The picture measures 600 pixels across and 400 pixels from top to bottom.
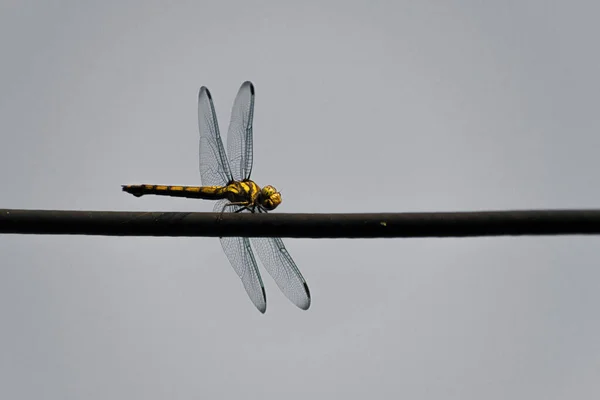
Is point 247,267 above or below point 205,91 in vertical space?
below

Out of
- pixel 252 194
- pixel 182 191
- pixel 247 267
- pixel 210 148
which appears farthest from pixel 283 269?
pixel 210 148

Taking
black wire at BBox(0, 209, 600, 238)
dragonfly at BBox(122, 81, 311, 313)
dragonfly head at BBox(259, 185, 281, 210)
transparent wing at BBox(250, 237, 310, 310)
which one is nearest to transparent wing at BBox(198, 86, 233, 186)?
dragonfly at BBox(122, 81, 311, 313)

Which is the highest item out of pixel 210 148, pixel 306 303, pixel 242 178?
pixel 210 148

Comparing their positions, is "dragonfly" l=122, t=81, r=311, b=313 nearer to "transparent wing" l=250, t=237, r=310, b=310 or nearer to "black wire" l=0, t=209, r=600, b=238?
"transparent wing" l=250, t=237, r=310, b=310

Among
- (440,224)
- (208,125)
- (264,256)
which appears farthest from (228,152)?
(440,224)

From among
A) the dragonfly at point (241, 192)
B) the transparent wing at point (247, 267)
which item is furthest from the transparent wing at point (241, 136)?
the transparent wing at point (247, 267)

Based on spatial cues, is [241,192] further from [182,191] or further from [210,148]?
[210,148]
